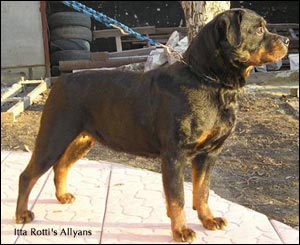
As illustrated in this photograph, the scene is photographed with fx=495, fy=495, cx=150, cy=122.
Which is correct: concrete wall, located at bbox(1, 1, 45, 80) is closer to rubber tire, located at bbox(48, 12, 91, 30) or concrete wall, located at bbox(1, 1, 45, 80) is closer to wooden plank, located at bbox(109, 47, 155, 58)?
rubber tire, located at bbox(48, 12, 91, 30)

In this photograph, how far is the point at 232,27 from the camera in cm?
298

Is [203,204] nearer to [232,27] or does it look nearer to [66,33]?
[232,27]

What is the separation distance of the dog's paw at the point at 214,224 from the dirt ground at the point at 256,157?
0.48 metres

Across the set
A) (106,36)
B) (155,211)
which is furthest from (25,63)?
(155,211)

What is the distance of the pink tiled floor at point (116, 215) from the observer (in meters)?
3.40

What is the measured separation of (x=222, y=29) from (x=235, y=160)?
2.20 metres

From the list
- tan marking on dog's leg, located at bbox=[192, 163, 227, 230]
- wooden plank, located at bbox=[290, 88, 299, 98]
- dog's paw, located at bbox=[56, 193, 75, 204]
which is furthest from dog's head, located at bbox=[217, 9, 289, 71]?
wooden plank, located at bbox=[290, 88, 299, 98]

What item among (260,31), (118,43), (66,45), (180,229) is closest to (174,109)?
(260,31)

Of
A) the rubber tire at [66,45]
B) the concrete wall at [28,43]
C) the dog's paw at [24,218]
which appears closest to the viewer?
the dog's paw at [24,218]

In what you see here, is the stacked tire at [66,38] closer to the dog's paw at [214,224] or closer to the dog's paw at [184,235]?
the dog's paw at [214,224]

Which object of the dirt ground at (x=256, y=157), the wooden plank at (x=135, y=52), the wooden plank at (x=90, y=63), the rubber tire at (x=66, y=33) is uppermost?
the rubber tire at (x=66, y=33)

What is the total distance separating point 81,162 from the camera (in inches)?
197

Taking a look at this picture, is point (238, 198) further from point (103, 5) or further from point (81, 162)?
point (103, 5)

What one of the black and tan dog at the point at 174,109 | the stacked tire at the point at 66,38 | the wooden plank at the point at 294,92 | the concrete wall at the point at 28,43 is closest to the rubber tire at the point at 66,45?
the stacked tire at the point at 66,38
